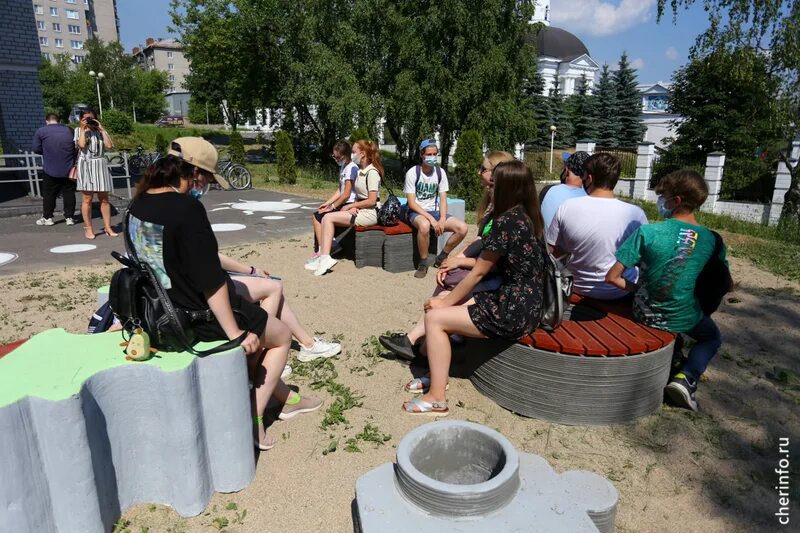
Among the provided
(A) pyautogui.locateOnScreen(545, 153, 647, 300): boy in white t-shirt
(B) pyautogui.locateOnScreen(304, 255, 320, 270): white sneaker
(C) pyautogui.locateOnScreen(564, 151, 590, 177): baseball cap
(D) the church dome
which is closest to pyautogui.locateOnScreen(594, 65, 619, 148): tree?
(D) the church dome

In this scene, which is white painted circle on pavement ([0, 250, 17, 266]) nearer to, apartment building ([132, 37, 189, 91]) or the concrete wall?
the concrete wall

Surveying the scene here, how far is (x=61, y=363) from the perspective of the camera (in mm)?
2318

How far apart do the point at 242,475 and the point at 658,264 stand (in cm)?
253

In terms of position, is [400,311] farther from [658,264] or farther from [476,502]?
[476,502]

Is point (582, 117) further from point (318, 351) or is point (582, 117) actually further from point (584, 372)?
point (584, 372)

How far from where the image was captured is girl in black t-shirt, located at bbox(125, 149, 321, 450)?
2.39m

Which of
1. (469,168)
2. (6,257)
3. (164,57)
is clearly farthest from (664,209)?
(164,57)

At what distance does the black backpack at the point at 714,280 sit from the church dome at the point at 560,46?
223ft

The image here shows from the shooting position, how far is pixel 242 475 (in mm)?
2621

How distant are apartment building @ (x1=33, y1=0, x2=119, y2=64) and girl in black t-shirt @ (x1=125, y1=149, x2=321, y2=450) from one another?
280ft

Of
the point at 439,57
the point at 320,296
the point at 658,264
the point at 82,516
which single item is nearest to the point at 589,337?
the point at 658,264

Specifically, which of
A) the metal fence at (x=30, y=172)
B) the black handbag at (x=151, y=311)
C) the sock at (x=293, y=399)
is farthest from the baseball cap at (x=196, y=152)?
the metal fence at (x=30, y=172)

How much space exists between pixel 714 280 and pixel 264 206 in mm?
9538

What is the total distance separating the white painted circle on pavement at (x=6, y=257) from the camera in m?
6.73
